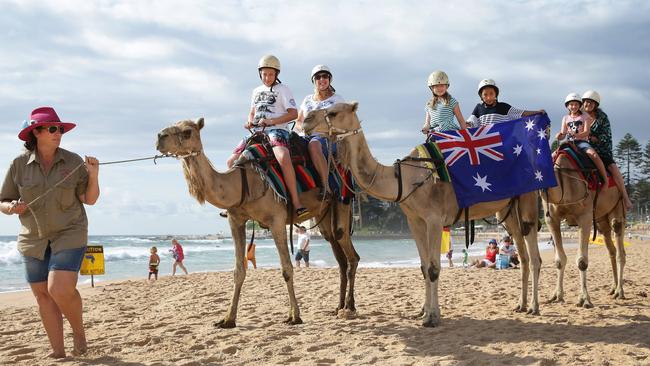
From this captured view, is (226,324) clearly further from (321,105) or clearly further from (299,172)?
(321,105)

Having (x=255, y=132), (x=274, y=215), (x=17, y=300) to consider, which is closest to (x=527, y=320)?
(x=274, y=215)

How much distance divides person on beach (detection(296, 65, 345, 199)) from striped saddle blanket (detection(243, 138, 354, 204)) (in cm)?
11

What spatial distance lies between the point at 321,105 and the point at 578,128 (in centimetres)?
457

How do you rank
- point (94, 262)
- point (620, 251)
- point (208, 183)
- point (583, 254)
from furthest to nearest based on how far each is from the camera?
1. point (94, 262)
2. point (620, 251)
3. point (583, 254)
4. point (208, 183)

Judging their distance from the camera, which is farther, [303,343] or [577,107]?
[577,107]

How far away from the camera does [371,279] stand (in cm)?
1554

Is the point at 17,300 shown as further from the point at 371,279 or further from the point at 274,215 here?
the point at 274,215

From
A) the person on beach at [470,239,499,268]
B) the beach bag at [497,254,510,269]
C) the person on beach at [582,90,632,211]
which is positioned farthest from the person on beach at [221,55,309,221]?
the person on beach at [470,239,499,268]

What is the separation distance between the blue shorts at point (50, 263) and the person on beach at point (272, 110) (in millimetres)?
2778

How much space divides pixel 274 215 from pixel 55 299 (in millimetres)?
3002

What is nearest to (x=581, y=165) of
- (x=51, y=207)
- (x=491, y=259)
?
(x=51, y=207)

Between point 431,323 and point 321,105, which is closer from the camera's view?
point 431,323

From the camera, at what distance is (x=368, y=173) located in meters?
7.25

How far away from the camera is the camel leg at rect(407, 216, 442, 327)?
7.38 metres
